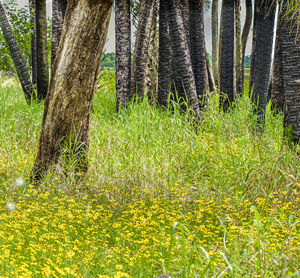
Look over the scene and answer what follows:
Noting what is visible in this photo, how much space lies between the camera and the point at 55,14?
28.7 feet

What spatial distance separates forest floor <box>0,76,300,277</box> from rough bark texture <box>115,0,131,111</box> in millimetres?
1934

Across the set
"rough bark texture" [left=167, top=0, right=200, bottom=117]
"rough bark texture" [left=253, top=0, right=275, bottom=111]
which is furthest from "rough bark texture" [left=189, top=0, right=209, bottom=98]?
"rough bark texture" [left=167, top=0, right=200, bottom=117]

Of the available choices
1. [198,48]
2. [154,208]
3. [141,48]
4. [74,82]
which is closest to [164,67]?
[141,48]

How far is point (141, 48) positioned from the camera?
332 inches

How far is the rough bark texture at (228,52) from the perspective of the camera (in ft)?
31.3

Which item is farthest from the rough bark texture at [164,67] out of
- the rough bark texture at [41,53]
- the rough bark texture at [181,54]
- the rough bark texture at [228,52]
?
the rough bark texture at [41,53]

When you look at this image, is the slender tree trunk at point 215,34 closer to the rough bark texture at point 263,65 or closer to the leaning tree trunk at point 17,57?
the rough bark texture at point 263,65

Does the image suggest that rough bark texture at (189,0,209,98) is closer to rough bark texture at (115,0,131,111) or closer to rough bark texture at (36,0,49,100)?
rough bark texture at (115,0,131,111)

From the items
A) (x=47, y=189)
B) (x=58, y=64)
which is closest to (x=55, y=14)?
(x=58, y=64)

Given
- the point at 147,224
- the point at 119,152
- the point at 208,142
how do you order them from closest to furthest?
the point at 147,224 → the point at 119,152 → the point at 208,142

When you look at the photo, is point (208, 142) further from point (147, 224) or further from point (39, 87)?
point (39, 87)

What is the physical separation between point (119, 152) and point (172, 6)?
354 cm

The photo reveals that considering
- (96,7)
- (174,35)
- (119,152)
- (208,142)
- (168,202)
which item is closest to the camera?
(168,202)

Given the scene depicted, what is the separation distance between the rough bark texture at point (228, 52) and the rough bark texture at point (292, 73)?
13.7 ft
